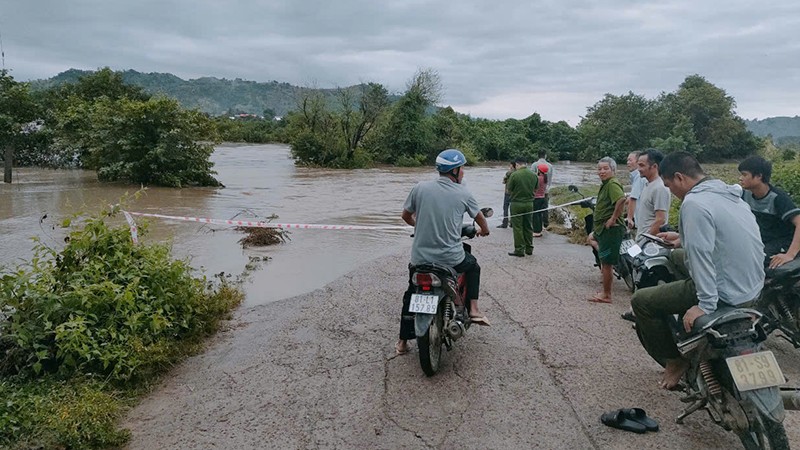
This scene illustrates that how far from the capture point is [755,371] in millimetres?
3232

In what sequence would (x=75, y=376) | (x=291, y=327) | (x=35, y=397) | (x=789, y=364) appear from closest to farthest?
(x=35, y=397), (x=75, y=376), (x=789, y=364), (x=291, y=327)

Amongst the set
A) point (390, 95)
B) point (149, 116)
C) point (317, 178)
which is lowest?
point (317, 178)

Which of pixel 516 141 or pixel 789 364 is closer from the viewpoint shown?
pixel 789 364

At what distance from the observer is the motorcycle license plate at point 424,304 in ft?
15.0

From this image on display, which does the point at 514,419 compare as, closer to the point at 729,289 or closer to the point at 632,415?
the point at 632,415

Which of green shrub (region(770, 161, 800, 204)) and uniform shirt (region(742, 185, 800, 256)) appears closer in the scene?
uniform shirt (region(742, 185, 800, 256))

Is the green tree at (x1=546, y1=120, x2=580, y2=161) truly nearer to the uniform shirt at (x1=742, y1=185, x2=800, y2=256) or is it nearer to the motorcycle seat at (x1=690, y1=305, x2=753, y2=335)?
the uniform shirt at (x1=742, y1=185, x2=800, y2=256)

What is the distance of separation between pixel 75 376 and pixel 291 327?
2.11 metres

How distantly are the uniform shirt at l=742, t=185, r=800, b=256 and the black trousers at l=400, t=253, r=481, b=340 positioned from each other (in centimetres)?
272

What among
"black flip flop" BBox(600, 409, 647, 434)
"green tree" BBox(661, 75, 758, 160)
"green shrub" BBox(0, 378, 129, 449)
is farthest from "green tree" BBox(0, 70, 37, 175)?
"green tree" BBox(661, 75, 758, 160)

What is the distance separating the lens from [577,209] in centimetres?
1645

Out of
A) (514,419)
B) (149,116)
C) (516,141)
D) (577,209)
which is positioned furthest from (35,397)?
(516,141)

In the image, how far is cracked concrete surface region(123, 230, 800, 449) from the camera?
3.84 metres

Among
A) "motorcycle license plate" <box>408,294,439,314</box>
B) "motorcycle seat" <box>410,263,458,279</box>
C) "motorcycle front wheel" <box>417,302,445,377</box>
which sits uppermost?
"motorcycle seat" <box>410,263,458,279</box>
